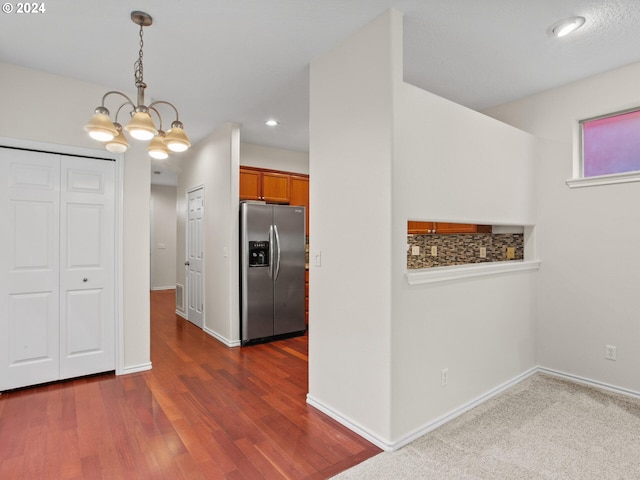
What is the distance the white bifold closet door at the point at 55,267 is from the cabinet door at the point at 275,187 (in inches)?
81.7

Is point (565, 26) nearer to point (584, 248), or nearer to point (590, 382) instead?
point (584, 248)

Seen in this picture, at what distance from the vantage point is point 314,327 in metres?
2.84

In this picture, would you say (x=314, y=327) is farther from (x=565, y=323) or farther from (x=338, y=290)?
(x=565, y=323)

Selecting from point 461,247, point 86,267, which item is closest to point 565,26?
point 461,247

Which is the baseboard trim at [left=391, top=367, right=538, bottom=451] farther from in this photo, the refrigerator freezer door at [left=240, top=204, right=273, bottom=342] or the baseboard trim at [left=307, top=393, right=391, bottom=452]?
the refrigerator freezer door at [left=240, top=204, right=273, bottom=342]

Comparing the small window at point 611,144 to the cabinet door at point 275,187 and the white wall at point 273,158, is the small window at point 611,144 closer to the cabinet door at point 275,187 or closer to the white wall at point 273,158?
the cabinet door at point 275,187

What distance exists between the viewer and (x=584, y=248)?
10.7ft

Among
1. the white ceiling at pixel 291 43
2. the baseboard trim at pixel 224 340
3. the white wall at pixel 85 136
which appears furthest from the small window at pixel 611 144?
the white wall at pixel 85 136

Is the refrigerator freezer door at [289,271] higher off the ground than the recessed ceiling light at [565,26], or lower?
lower

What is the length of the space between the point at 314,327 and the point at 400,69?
194 centimetres

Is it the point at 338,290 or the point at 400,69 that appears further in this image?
the point at 338,290

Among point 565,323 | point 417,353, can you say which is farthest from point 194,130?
point 565,323

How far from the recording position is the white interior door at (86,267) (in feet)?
10.8

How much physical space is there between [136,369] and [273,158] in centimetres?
344
